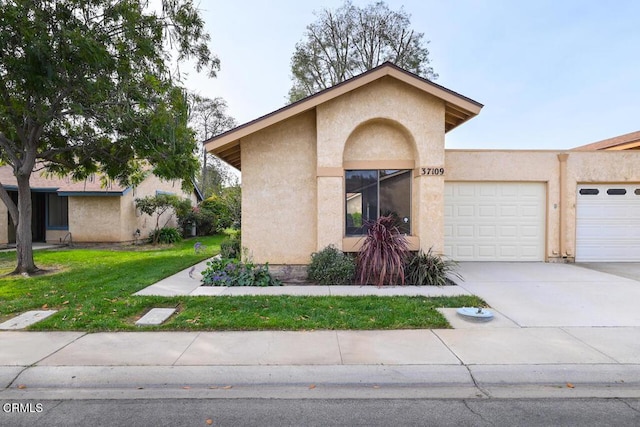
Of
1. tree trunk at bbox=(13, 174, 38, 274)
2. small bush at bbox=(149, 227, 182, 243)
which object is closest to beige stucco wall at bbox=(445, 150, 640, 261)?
tree trunk at bbox=(13, 174, 38, 274)

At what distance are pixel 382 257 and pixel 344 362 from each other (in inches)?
152

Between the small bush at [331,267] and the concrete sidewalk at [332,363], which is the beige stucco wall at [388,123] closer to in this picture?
the small bush at [331,267]

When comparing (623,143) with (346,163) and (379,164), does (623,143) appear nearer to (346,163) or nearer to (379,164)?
(379,164)

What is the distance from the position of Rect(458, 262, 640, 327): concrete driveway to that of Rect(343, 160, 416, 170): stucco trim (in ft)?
10.2

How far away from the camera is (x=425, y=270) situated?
7.70 meters

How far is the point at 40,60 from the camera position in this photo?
266 inches

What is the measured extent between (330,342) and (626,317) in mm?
4974

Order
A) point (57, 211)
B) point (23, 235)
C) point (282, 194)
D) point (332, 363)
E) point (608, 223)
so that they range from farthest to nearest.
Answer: point (57, 211), point (608, 223), point (23, 235), point (282, 194), point (332, 363)

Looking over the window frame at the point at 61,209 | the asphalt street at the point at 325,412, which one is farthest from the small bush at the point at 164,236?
the asphalt street at the point at 325,412

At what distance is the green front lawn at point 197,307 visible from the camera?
5.11 metres

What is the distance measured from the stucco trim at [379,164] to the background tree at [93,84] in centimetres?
450

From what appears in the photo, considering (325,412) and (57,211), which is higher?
(57,211)

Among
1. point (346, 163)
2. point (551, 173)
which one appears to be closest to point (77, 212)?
point (346, 163)

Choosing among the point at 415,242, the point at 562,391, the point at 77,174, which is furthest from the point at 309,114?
the point at 77,174
